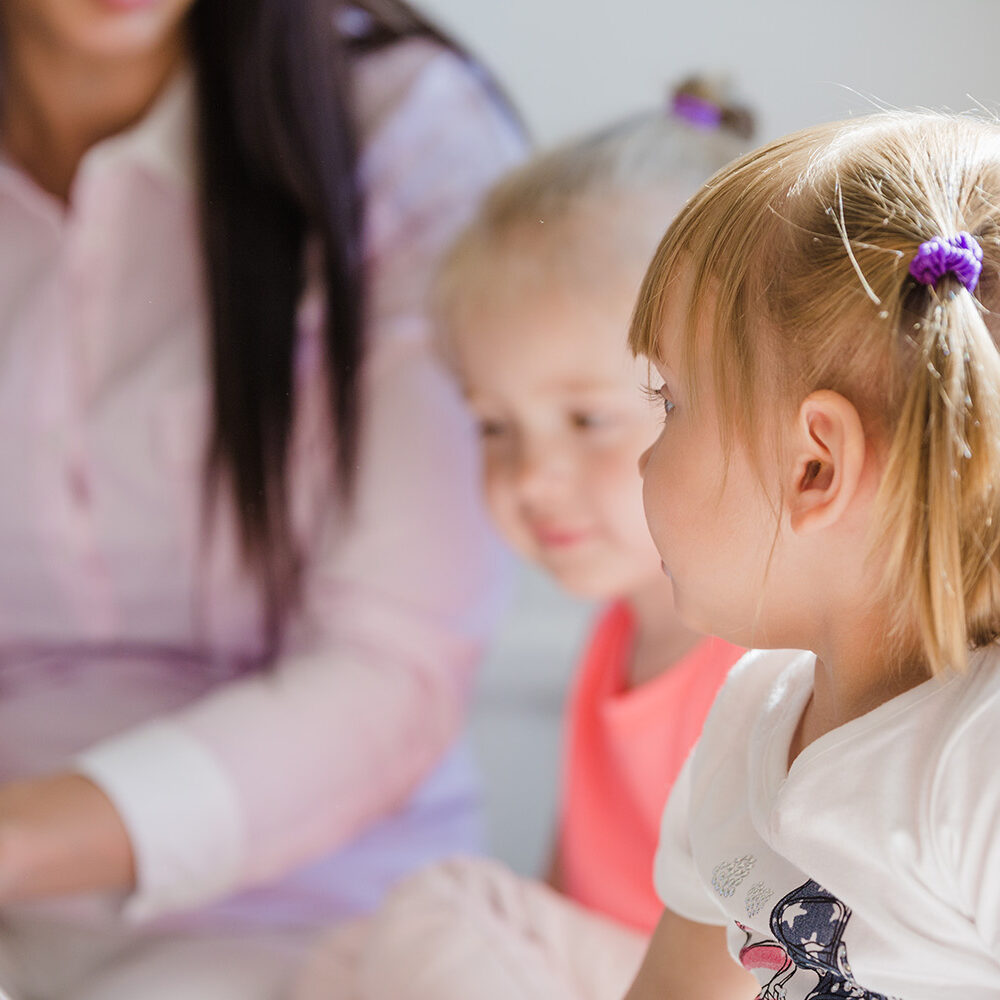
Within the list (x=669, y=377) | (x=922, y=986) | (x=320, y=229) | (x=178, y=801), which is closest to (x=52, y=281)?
(x=320, y=229)

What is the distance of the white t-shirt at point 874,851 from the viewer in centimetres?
27

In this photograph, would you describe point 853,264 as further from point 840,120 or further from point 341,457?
point 341,457

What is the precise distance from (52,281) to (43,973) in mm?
288

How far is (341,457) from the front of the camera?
585mm

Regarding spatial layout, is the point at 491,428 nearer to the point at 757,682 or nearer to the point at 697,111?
the point at 697,111

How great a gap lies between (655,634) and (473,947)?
206mm

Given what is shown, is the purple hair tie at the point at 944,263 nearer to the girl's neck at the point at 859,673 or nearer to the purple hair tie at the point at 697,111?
the girl's neck at the point at 859,673

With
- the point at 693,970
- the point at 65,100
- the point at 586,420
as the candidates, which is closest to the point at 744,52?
the point at 586,420

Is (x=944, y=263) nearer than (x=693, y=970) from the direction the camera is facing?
Yes

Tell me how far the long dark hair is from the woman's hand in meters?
0.14

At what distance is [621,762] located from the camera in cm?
61

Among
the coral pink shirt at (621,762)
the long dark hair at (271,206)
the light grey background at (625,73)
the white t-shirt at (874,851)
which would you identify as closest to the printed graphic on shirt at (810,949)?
the white t-shirt at (874,851)

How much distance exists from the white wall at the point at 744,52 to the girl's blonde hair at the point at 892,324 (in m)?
0.06

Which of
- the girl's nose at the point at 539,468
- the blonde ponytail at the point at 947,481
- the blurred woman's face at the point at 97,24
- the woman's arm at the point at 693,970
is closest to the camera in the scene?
the blonde ponytail at the point at 947,481
